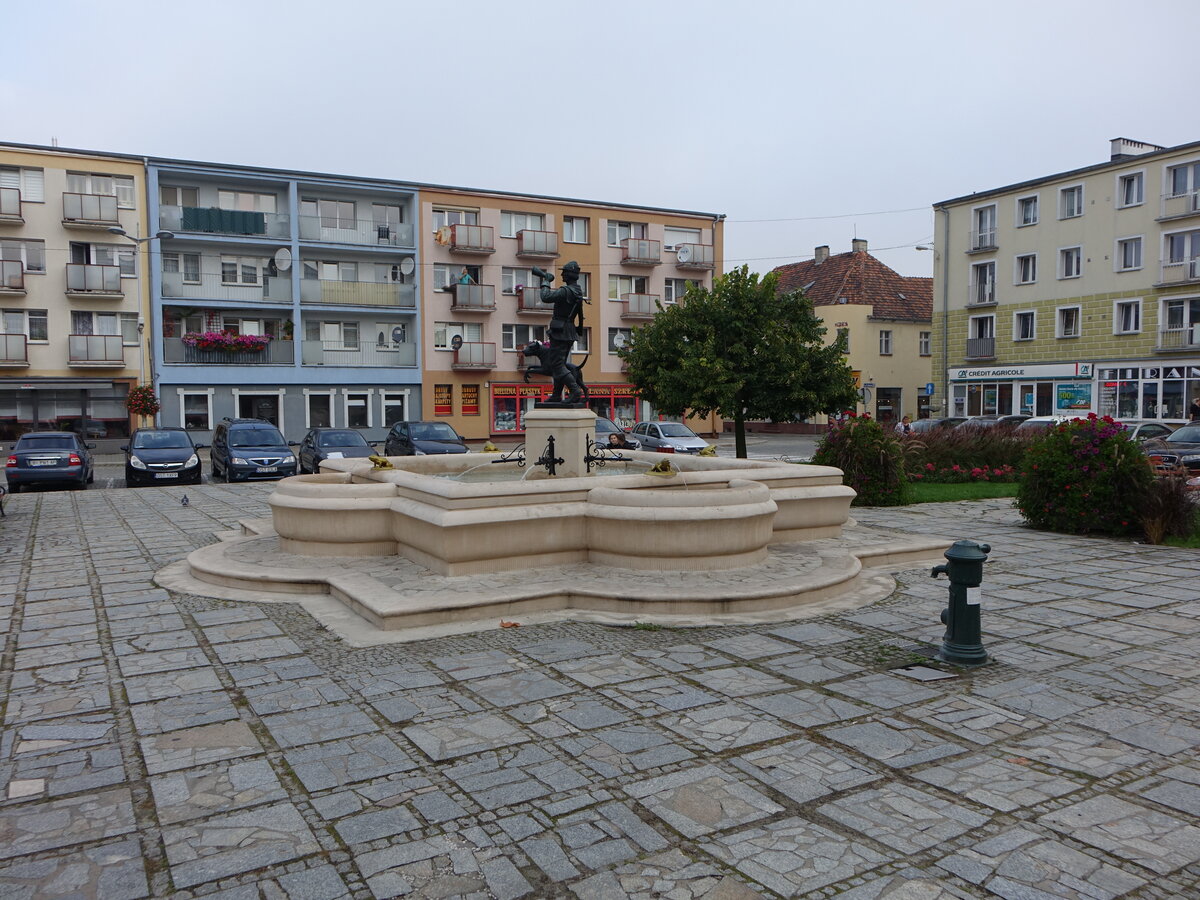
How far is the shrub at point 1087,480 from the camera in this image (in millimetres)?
11898

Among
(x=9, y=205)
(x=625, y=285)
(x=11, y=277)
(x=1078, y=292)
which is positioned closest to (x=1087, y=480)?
(x=1078, y=292)

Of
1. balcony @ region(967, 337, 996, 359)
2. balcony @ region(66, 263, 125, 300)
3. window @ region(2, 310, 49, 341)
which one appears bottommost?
balcony @ region(967, 337, 996, 359)

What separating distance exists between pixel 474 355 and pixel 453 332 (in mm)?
1559

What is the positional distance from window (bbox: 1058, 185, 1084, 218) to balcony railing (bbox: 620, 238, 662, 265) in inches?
688

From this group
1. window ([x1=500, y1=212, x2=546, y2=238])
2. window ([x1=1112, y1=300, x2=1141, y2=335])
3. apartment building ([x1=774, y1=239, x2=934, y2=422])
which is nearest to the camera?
window ([x1=1112, y1=300, x2=1141, y2=335])

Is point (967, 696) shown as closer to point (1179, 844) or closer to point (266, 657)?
point (1179, 844)

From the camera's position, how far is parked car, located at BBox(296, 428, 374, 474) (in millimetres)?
22609

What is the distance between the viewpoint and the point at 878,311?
4991cm

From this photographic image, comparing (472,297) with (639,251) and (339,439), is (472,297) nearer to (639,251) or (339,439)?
(639,251)

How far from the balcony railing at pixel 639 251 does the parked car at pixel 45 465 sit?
26.9 meters

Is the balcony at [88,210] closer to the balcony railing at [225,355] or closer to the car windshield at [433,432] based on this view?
the balcony railing at [225,355]

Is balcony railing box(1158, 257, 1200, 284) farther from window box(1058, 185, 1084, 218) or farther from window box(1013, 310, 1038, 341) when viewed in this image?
window box(1013, 310, 1038, 341)

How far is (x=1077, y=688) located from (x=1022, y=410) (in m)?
37.2

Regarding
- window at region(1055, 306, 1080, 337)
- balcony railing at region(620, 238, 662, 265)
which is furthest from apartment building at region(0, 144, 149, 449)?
window at region(1055, 306, 1080, 337)
